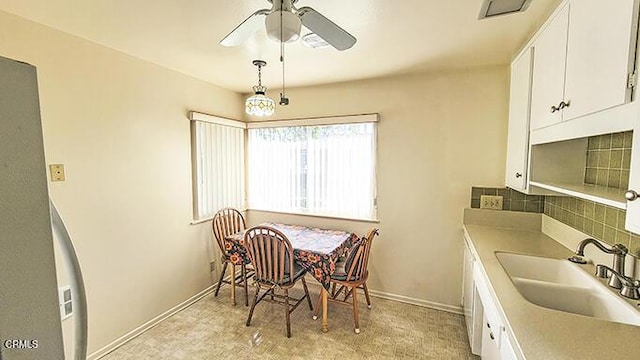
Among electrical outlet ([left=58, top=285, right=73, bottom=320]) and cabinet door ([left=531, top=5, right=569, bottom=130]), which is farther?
electrical outlet ([left=58, top=285, right=73, bottom=320])

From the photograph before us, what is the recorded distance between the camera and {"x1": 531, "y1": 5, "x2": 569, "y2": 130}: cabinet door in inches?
54.1

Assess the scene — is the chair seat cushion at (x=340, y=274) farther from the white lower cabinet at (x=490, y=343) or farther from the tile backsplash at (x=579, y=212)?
the tile backsplash at (x=579, y=212)

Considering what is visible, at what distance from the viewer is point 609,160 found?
60.5 inches

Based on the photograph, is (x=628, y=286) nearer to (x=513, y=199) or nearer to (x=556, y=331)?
(x=556, y=331)

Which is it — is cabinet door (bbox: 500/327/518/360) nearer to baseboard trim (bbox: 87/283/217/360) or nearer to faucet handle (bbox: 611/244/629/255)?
faucet handle (bbox: 611/244/629/255)

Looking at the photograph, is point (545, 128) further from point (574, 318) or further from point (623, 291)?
point (574, 318)

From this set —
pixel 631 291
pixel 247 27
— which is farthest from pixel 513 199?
pixel 247 27

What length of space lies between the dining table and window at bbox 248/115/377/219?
323 mm

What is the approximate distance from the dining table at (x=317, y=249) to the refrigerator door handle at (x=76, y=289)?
1.75 m

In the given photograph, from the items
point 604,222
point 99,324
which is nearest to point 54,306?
point 99,324

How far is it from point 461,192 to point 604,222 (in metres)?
1.16

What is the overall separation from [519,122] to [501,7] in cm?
92

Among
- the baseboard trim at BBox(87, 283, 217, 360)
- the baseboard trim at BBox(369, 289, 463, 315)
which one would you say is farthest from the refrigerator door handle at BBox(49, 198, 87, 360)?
the baseboard trim at BBox(369, 289, 463, 315)

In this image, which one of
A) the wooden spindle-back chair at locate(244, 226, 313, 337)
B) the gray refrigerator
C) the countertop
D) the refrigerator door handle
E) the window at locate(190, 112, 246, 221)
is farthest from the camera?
the window at locate(190, 112, 246, 221)
